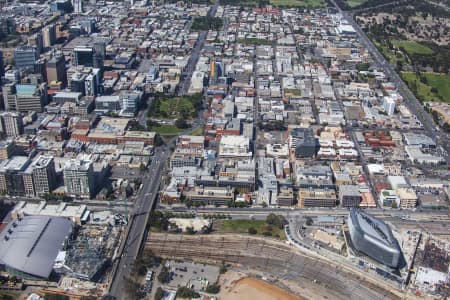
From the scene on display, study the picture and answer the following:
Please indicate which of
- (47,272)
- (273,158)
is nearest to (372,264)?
(273,158)

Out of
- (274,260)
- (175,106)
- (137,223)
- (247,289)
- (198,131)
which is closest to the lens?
(247,289)

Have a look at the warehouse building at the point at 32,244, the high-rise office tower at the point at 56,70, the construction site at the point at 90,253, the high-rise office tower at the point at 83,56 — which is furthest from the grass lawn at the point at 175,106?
the warehouse building at the point at 32,244

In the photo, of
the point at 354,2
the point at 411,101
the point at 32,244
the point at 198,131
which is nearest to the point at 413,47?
the point at 411,101

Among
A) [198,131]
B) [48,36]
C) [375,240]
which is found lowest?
[198,131]

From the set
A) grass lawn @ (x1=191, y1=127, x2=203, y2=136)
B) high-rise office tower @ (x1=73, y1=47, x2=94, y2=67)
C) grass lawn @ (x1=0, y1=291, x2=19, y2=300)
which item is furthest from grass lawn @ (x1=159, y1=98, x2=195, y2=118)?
grass lawn @ (x1=0, y1=291, x2=19, y2=300)

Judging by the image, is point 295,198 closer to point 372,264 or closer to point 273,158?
point 273,158

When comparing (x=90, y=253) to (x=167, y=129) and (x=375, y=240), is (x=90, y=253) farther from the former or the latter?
(x=167, y=129)

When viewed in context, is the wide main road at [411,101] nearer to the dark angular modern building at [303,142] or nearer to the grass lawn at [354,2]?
the dark angular modern building at [303,142]
